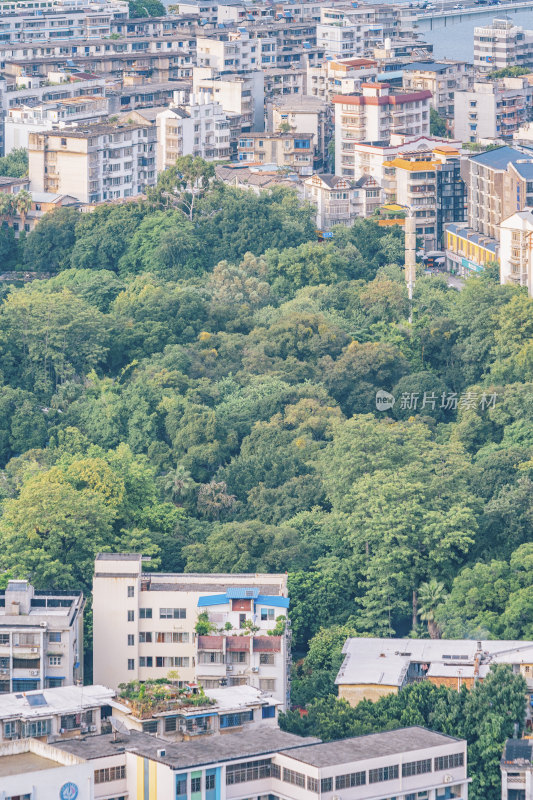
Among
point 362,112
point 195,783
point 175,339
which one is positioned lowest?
point 195,783

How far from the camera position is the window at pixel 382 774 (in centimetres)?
4131

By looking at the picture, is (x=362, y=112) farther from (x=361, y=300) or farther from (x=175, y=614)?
(x=175, y=614)

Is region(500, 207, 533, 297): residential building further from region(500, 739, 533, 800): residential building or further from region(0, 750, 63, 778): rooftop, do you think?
region(0, 750, 63, 778): rooftop

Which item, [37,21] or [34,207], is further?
[37,21]

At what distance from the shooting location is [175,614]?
52.3m

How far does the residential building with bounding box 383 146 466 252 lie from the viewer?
3356 inches

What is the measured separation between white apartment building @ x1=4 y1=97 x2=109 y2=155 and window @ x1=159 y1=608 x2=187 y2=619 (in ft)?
141

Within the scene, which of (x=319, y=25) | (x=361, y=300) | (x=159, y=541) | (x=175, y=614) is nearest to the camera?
(x=175, y=614)

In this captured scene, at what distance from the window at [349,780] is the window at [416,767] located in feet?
3.42

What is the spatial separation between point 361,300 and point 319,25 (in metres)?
41.3

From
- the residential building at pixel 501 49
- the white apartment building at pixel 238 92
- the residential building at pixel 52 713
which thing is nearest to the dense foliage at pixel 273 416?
the residential building at pixel 52 713

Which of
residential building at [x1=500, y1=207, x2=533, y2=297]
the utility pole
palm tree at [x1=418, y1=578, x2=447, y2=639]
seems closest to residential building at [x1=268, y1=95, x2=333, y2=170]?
the utility pole

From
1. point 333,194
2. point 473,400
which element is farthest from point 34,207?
point 473,400

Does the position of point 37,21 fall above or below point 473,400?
above
